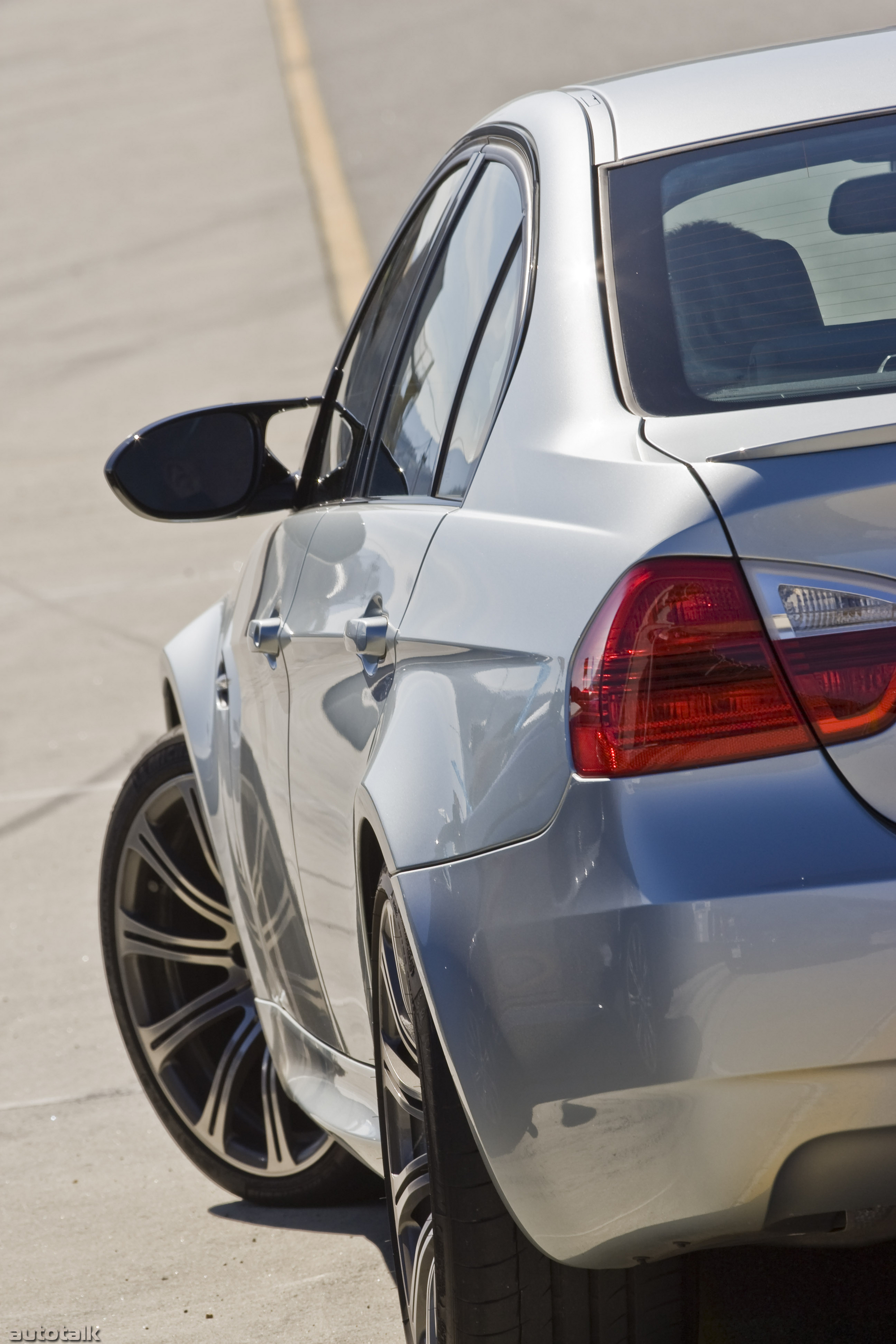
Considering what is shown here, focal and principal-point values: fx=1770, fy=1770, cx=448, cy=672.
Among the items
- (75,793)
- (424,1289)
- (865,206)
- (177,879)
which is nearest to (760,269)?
(865,206)

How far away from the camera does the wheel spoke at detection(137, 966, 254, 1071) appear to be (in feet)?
11.9

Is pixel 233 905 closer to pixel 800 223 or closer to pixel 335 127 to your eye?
pixel 800 223

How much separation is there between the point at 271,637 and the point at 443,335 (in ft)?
1.94

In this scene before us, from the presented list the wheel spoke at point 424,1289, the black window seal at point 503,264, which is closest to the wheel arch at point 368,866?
the wheel spoke at point 424,1289

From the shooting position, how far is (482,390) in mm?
2369

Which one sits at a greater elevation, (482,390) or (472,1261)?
(482,390)

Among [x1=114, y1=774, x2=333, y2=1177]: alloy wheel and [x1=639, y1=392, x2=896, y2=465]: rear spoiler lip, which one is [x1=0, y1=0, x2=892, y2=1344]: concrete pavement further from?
[x1=639, y1=392, x2=896, y2=465]: rear spoiler lip

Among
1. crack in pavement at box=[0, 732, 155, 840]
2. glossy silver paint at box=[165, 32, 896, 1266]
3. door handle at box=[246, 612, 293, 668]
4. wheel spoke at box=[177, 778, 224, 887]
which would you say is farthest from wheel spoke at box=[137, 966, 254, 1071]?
crack in pavement at box=[0, 732, 155, 840]

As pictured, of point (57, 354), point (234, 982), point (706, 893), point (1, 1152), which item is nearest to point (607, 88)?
point (706, 893)

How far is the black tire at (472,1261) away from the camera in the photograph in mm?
1964

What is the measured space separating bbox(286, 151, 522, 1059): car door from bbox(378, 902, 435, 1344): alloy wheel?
20cm

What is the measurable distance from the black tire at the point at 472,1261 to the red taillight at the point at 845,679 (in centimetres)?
56

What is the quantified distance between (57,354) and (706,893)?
15543 millimetres

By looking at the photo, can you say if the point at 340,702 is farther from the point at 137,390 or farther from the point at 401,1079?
the point at 137,390
